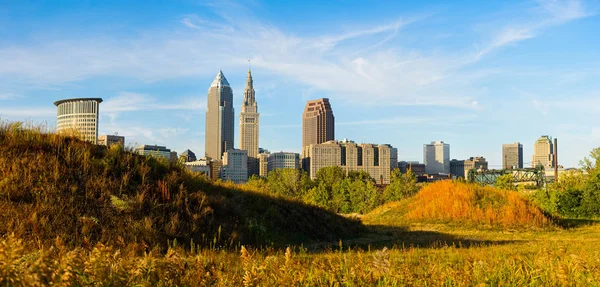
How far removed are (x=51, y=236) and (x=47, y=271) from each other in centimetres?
648

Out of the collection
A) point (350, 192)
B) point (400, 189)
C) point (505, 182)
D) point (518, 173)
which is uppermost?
point (518, 173)

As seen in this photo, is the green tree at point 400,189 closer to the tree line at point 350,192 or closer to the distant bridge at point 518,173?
the tree line at point 350,192

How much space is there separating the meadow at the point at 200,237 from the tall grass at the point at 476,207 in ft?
0.42

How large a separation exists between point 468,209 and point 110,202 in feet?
59.5

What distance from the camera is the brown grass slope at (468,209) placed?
75.7ft

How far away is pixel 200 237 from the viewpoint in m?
12.4

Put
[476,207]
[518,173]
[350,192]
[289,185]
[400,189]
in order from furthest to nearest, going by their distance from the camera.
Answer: [518,173], [289,185], [350,192], [400,189], [476,207]

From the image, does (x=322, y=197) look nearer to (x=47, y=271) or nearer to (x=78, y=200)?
(x=78, y=200)

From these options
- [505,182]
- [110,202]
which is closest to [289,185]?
[505,182]

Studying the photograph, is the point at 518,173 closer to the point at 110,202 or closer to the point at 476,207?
the point at 476,207

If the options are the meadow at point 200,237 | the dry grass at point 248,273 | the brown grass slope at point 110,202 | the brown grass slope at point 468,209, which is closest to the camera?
the dry grass at point 248,273

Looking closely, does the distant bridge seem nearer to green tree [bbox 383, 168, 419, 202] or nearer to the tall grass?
green tree [bbox 383, 168, 419, 202]

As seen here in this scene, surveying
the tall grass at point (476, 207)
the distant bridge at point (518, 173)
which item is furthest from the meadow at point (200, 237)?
the distant bridge at point (518, 173)

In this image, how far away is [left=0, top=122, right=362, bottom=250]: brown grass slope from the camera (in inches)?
441
